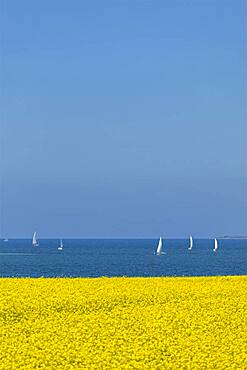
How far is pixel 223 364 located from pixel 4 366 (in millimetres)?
4729

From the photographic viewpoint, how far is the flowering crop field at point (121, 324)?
18.2 m

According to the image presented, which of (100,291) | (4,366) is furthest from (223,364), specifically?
(100,291)

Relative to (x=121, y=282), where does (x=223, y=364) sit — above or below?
below

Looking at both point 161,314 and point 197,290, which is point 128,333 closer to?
point 161,314

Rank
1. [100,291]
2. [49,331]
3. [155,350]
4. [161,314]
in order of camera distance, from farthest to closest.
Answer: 1. [100,291]
2. [161,314]
3. [49,331]
4. [155,350]

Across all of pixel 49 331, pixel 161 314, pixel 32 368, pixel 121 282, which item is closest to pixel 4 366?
pixel 32 368

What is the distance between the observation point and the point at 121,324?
70.3 ft

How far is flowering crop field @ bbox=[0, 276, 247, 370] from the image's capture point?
1820 cm

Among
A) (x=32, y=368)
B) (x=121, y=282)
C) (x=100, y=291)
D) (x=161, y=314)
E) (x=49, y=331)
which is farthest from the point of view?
(x=121, y=282)

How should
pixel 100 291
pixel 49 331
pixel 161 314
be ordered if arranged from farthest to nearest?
1. pixel 100 291
2. pixel 161 314
3. pixel 49 331

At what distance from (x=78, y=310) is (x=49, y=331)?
2.35 meters

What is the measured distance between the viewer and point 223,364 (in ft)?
59.1

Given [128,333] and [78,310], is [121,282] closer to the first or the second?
[78,310]

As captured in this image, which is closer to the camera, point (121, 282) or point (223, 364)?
point (223, 364)
